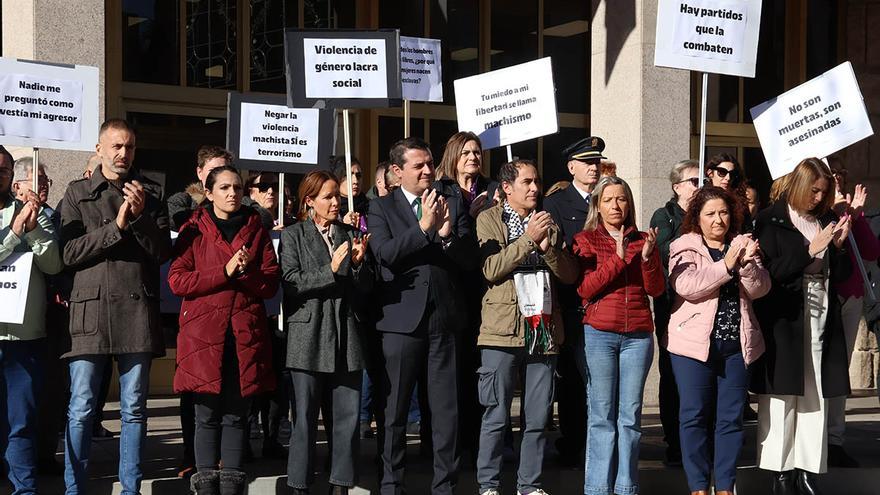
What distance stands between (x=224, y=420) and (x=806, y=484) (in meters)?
3.76

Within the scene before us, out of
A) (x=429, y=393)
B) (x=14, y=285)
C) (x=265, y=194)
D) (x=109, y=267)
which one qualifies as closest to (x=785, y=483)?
(x=429, y=393)

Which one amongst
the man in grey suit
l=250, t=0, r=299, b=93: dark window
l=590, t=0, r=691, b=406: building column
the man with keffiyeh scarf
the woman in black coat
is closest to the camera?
the man in grey suit

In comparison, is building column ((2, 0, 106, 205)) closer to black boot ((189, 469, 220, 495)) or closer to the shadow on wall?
black boot ((189, 469, 220, 495))

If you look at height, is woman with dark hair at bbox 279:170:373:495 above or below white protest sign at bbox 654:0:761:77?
below

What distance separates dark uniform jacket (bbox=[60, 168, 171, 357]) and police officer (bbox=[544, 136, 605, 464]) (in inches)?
103

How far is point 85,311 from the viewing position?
Answer: 7797mm

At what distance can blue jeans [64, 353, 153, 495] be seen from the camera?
25.3 feet

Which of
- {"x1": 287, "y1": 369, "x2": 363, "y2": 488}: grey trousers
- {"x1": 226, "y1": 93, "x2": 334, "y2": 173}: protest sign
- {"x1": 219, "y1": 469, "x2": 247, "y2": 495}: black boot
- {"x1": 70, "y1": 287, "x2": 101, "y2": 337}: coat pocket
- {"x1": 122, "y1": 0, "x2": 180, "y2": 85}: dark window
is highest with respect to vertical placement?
{"x1": 122, "y1": 0, "x2": 180, "y2": 85}: dark window

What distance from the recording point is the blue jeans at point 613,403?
843 centimetres

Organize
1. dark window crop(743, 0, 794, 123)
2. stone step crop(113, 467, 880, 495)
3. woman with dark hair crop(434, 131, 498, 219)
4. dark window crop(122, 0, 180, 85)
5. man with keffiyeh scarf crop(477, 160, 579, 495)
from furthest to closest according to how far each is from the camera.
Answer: dark window crop(743, 0, 794, 123), dark window crop(122, 0, 180, 85), woman with dark hair crop(434, 131, 498, 219), stone step crop(113, 467, 880, 495), man with keffiyeh scarf crop(477, 160, 579, 495)

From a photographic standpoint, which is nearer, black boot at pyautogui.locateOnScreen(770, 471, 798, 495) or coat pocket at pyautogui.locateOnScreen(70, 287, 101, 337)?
coat pocket at pyautogui.locateOnScreen(70, 287, 101, 337)

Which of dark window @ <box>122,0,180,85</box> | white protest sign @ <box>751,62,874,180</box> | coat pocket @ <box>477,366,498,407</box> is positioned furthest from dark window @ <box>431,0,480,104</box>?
coat pocket @ <box>477,366,498,407</box>

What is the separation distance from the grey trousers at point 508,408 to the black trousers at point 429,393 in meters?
0.19

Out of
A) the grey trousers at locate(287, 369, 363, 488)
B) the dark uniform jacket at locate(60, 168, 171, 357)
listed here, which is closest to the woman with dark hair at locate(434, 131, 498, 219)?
the grey trousers at locate(287, 369, 363, 488)
